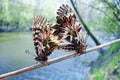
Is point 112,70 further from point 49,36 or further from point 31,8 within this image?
point 49,36

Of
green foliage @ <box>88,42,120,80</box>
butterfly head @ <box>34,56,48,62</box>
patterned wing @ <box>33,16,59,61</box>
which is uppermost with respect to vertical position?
patterned wing @ <box>33,16,59,61</box>

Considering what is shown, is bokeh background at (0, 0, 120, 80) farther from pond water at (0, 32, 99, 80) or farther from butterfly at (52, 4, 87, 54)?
butterfly at (52, 4, 87, 54)

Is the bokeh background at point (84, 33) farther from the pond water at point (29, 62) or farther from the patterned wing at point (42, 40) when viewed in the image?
the patterned wing at point (42, 40)

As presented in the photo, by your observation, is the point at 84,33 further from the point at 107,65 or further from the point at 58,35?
the point at 58,35

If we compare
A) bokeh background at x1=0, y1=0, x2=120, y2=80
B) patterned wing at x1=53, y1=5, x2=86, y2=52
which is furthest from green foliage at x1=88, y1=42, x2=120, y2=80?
patterned wing at x1=53, y1=5, x2=86, y2=52

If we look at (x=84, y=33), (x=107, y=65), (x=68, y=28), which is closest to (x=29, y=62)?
(x=84, y=33)

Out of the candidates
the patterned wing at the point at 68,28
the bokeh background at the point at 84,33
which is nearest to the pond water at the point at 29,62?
the bokeh background at the point at 84,33
